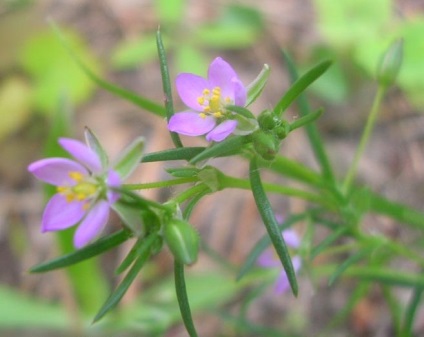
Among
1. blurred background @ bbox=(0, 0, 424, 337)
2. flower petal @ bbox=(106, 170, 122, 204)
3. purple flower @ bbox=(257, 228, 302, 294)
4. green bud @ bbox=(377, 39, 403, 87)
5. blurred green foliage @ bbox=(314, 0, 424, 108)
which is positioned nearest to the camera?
flower petal @ bbox=(106, 170, 122, 204)

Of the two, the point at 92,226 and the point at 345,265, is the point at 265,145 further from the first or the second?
the point at 345,265

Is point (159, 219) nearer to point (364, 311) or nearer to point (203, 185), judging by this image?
point (203, 185)

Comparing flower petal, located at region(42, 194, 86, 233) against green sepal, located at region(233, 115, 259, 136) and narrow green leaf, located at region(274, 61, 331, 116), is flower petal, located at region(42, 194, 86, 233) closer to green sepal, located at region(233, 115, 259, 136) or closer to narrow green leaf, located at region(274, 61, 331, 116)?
green sepal, located at region(233, 115, 259, 136)

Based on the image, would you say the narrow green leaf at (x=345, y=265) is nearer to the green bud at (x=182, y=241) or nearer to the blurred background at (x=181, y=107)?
the green bud at (x=182, y=241)

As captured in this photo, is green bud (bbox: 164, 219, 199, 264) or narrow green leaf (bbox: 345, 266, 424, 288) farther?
narrow green leaf (bbox: 345, 266, 424, 288)

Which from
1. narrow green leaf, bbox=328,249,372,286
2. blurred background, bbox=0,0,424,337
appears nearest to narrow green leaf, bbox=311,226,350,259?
narrow green leaf, bbox=328,249,372,286

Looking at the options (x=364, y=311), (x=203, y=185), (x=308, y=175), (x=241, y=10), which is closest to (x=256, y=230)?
(x=364, y=311)
